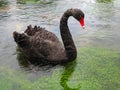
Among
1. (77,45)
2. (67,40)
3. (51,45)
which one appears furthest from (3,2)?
(67,40)

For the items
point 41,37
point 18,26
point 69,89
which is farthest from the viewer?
point 18,26

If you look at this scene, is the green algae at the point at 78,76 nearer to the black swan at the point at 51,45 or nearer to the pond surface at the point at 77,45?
the pond surface at the point at 77,45

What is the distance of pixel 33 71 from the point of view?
423 cm

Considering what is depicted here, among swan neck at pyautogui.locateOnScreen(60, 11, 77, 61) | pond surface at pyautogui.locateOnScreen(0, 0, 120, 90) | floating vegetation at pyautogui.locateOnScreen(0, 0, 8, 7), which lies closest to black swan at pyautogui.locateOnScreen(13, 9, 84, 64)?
swan neck at pyautogui.locateOnScreen(60, 11, 77, 61)

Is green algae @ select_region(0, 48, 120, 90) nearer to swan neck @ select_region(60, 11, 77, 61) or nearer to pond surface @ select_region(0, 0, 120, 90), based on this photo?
pond surface @ select_region(0, 0, 120, 90)

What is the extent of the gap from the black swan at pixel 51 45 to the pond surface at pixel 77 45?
0.51 ft

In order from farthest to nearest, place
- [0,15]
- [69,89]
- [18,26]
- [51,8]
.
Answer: [51,8], [0,15], [18,26], [69,89]

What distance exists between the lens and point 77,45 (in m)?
5.06

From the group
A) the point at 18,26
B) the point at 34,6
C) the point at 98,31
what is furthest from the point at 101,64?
the point at 34,6

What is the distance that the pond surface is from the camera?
3945 mm

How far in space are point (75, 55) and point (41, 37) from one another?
2.17 ft

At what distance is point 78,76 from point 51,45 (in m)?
0.70

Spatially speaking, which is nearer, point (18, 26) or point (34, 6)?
point (18, 26)

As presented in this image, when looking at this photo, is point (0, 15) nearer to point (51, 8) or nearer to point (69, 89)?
point (51, 8)
